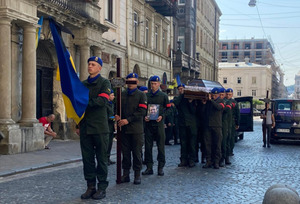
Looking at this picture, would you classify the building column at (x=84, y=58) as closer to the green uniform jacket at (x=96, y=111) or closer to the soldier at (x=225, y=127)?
the soldier at (x=225, y=127)

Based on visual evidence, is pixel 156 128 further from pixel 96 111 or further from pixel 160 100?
pixel 96 111

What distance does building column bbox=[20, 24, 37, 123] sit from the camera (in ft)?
43.7

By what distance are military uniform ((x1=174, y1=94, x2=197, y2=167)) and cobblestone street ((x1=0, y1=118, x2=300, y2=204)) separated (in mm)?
304

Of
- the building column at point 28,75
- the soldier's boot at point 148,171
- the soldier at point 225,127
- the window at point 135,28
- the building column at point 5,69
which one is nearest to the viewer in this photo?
the soldier's boot at point 148,171

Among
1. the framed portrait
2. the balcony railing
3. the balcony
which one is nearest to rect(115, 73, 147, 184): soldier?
the framed portrait

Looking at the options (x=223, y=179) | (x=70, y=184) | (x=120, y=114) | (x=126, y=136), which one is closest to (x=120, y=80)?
(x=120, y=114)

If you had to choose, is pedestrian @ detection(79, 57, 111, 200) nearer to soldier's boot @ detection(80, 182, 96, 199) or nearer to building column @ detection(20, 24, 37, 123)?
soldier's boot @ detection(80, 182, 96, 199)

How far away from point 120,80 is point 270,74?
106 metres

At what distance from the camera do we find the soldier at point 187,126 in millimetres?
9906

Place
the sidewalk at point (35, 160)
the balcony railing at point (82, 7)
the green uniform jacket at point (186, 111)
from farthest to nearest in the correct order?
the balcony railing at point (82, 7) < the green uniform jacket at point (186, 111) < the sidewalk at point (35, 160)

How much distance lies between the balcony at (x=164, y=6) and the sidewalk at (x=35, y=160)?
54.1 ft

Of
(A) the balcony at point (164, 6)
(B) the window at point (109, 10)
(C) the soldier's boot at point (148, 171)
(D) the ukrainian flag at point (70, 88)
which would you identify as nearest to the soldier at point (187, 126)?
(C) the soldier's boot at point (148, 171)

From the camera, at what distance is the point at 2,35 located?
480 inches

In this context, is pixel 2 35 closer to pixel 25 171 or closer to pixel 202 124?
pixel 25 171
